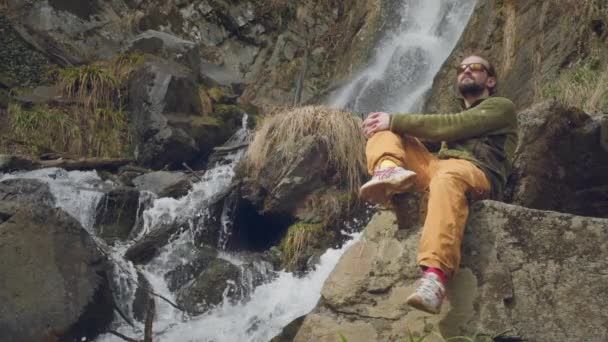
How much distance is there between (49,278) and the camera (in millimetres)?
4801

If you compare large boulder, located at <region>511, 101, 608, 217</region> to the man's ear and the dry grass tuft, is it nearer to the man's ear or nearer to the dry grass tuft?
the man's ear

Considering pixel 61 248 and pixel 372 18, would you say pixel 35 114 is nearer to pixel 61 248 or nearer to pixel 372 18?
pixel 61 248

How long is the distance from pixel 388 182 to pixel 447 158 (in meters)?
0.51

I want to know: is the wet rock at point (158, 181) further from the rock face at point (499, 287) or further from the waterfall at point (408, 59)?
the rock face at point (499, 287)

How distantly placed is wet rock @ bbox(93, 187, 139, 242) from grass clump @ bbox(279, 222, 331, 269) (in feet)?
5.48

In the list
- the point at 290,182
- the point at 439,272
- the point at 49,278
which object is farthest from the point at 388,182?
the point at 290,182

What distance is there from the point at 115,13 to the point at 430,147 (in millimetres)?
10273

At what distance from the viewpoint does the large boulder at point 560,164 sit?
4.50 metres

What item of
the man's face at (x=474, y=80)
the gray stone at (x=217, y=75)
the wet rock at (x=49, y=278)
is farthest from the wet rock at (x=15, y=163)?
the man's face at (x=474, y=80)

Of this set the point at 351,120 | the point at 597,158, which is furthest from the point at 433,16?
the point at 597,158

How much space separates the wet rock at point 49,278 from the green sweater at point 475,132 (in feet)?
8.87

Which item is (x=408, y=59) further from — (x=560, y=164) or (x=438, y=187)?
(x=438, y=187)

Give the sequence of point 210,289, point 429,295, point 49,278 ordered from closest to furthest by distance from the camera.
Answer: point 429,295 → point 49,278 → point 210,289

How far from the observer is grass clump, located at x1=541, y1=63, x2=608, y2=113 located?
584 cm
